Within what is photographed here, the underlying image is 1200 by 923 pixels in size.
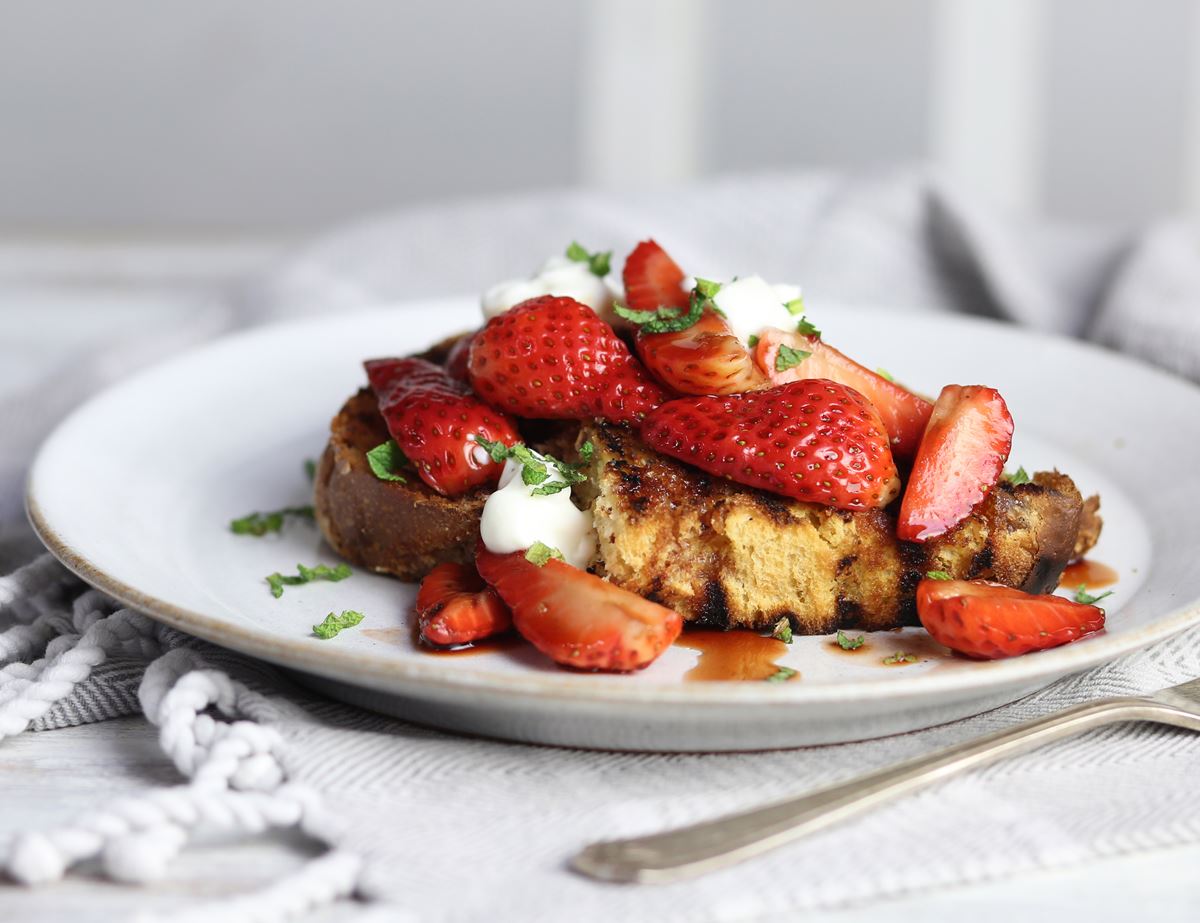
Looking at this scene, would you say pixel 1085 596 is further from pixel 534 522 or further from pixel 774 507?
pixel 534 522

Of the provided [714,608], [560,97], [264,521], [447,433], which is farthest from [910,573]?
[560,97]

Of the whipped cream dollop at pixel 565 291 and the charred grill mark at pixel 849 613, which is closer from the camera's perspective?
the charred grill mark at pixel 849 613

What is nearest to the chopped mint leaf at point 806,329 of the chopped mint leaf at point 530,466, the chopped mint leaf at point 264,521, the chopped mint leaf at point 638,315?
the chopped mint leaf at point 638,315

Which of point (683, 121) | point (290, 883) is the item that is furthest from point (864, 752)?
point (683, 121)

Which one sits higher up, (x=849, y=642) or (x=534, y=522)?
(x=534, y=522)

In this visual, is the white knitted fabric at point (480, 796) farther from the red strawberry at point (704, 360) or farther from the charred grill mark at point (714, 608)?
the red strawberry at point (704, 360)

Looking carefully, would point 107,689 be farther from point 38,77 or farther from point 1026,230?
point 38,77
